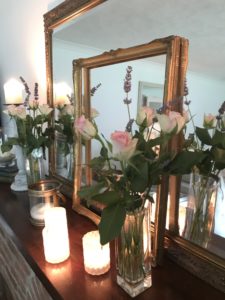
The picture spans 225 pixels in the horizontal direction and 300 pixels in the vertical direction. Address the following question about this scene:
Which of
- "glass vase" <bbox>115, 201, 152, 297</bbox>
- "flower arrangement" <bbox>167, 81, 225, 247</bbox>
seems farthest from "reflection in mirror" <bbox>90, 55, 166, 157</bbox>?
"glass vase" <bbox>115, 201, 152, 297</bbox>

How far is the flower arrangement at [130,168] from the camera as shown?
1.76 ft

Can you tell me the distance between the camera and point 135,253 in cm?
64

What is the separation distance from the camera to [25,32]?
62.4 inches

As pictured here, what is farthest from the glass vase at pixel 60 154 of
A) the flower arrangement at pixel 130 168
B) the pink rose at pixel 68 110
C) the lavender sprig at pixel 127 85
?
the flower arrangement at pixel 130 168

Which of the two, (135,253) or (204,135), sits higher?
(204,135)

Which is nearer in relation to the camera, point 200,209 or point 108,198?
point 108,198

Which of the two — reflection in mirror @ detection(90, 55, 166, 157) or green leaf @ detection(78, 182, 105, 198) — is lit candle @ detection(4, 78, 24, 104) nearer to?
reflection in mirror @ detection(90, 55, 166, 157)

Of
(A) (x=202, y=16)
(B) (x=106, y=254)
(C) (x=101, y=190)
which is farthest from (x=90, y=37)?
(B) (x=106, y=254)

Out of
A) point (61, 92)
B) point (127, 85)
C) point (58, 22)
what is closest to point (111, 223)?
point (127, 85)

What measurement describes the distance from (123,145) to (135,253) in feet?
1.05

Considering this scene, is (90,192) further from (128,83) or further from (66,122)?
(66,122)

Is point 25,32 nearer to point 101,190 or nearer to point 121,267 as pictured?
point 101,190

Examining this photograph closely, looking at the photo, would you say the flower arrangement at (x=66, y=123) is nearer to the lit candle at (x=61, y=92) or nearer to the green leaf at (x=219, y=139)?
the lit candle at (x=61, y=92)

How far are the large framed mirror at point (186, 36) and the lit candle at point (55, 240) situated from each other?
336 millimetres
